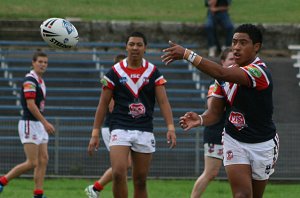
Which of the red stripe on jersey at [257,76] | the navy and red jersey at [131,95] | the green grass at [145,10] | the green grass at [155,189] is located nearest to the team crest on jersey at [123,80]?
the navy and red jersey at [131,95]

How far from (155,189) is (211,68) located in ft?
24.4

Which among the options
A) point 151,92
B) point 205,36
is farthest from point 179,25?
point 151,92

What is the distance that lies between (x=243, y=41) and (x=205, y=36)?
13.6 m

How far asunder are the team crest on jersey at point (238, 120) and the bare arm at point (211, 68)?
0.46 metres

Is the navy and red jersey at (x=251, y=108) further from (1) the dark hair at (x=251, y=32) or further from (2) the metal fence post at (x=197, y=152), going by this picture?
(2) the metal fence post at (x=197, y=152)

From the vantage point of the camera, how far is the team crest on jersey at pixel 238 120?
9695 mm

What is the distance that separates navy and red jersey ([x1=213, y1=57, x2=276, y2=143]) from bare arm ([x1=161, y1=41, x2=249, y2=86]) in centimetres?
25

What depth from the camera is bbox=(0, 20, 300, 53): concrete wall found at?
75.3 ft

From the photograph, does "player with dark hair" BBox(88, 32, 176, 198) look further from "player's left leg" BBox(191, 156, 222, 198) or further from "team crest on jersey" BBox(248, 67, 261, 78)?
"team crest on jersey" BBox(248, 67, 261, 78)

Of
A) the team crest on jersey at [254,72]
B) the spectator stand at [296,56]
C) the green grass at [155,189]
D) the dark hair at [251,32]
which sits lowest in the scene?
the green grass at [155,189]

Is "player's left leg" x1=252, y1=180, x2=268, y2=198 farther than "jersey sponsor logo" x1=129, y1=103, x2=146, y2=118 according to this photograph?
No

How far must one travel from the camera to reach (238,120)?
971 centimetres

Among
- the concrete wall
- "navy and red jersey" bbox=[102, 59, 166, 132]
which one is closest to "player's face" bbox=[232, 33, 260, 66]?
"navy and red jersey" bbox=[102, 59, 166, 132]

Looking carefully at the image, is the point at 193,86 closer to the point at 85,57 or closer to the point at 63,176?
the point at 85,57
